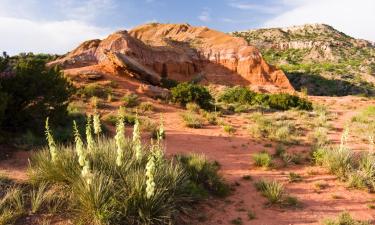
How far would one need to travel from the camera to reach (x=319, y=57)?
6656 cm

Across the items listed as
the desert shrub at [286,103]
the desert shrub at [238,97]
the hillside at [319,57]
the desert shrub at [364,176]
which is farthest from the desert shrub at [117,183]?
the hillside at [319,57]

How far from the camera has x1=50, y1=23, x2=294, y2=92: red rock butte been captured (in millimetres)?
30250

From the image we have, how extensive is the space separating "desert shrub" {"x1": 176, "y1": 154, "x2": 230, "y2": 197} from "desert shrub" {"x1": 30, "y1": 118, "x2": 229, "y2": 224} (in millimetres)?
430

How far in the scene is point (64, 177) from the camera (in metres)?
7.19

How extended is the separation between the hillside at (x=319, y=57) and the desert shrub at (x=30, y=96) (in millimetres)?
38055

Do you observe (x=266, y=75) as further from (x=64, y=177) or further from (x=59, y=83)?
(x=64, y=177)

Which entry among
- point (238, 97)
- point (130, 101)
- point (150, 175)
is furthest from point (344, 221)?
point (238, 97)

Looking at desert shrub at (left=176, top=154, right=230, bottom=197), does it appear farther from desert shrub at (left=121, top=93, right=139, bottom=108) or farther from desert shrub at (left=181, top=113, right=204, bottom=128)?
desert shrub at (left=121, top=93, right=139, bottom=108)

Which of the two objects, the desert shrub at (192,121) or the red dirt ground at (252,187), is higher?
the desert shrub at (192,121)

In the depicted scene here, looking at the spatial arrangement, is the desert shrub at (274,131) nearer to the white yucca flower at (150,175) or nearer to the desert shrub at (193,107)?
the desert shrub at (193,107)

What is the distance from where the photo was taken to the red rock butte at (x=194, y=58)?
30.2 m

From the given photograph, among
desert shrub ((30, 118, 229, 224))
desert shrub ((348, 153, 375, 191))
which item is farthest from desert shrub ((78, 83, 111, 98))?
desert shrub ((348, 153, 375, 191))

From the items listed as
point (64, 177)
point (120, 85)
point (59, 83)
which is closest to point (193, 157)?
point (64, 177)

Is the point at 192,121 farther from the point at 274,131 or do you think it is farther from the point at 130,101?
the point at 130,101
